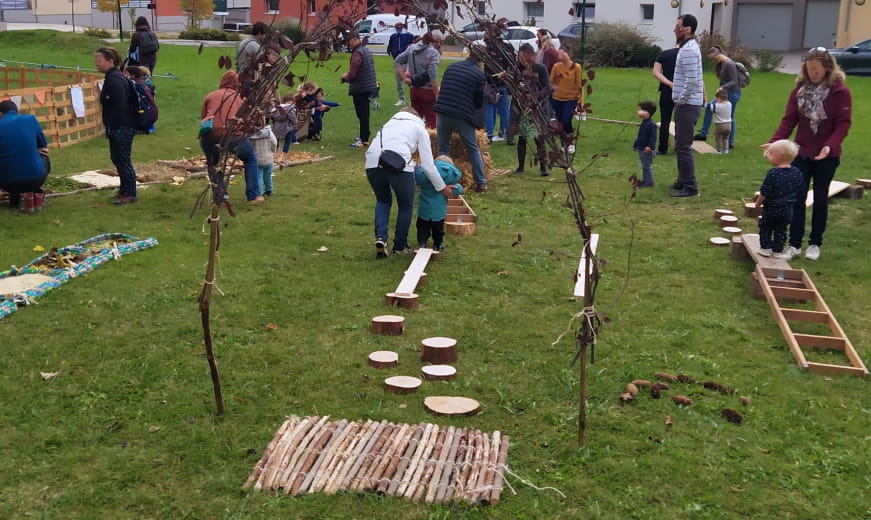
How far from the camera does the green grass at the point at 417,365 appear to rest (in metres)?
4.16

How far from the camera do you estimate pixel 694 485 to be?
13.8 ft

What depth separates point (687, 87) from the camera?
10547 millimetres

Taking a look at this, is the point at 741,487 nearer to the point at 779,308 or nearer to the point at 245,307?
the point at 779,308

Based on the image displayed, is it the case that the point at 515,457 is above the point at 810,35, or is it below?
below

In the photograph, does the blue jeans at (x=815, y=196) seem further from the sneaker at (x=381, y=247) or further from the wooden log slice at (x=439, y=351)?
the wooden log slice at (x=439, y=351)

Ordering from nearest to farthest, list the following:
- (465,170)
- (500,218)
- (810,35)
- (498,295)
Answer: (498,295), (500,218), (465,170), (810,35)

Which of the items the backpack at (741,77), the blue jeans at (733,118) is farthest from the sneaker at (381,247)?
the backpack at (741,77)

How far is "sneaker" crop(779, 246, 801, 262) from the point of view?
767 cm

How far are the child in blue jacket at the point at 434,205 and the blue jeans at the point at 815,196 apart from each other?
3.34m

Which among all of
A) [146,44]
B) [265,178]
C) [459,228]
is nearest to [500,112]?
[265,178]

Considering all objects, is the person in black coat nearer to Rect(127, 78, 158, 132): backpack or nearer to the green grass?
Rect(127, 78, 158, 132): backpack

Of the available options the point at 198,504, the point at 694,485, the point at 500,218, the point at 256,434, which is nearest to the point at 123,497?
the point at 198,504

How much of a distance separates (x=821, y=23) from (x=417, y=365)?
144 ft

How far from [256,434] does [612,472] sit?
2.03m
